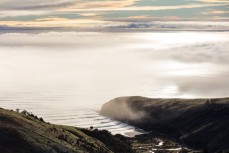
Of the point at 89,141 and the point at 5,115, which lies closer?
the point at 5,115

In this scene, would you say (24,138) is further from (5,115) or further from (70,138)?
(70,138)

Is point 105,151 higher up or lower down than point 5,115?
lower down

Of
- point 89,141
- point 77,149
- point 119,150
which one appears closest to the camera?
point 77,149

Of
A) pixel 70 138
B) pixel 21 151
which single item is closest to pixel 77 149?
pixel 70 138

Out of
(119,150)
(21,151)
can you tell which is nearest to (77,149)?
(21,151)

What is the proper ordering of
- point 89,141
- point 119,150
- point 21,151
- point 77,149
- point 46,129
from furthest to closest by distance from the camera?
point 119,150, point 89,141, point 46,129, point 77,149, point 21,151

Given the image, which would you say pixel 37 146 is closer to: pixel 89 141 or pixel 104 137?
pixel 89 141
